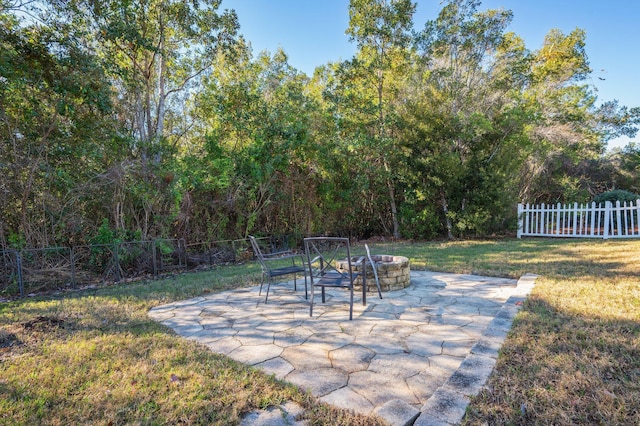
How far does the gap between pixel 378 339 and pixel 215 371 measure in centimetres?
127

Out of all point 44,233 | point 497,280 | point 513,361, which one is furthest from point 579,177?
point 44,233

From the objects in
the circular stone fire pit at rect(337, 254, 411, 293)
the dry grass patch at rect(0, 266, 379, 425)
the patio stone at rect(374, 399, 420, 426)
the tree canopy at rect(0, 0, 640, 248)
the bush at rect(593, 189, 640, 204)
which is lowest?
the dry grass patch at rect(0, 266, 379, 425)

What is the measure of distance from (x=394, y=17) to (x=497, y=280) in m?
8.02

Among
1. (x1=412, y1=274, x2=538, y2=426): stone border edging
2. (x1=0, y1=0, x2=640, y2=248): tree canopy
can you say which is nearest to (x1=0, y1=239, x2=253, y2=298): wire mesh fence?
(x1=0, y1=0, x2=640, y2=248): tree canopy

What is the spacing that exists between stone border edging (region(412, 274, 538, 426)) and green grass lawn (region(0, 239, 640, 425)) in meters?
0.06

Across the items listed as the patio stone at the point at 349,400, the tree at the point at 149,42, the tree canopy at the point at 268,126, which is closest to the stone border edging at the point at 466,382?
the patio stone at the point at 349,400

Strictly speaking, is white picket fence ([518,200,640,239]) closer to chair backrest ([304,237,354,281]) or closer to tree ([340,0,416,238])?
tree ([340,0,416,238])

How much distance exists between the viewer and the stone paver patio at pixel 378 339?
1.78 metres

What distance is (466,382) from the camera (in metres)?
1.83

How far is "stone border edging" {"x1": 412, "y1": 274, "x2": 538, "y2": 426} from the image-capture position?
5.00ft

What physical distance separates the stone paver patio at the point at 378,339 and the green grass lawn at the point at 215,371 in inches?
4.9

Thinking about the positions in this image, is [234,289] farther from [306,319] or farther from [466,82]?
[466,82]

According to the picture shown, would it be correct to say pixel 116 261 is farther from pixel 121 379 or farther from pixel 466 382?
pixel 466 382

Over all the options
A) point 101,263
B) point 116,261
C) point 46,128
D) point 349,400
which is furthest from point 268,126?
point 349,400
